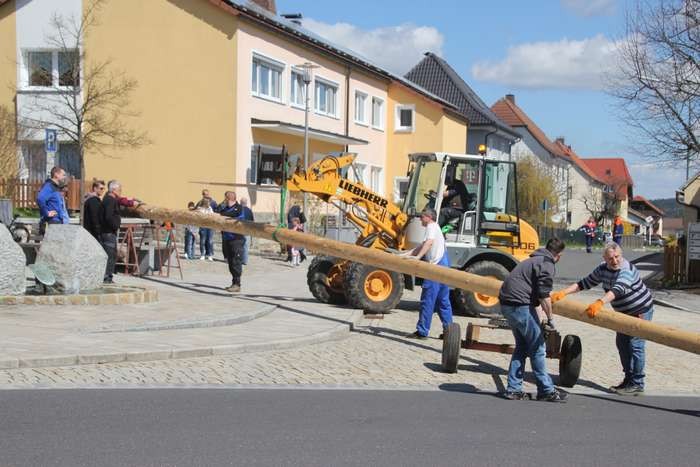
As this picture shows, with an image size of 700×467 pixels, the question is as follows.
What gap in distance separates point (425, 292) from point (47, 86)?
20524 mm

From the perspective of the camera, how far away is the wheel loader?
1541 cm

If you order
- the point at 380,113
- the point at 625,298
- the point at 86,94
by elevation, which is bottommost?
the point at 625,298

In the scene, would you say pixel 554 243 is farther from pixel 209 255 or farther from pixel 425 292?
pixel 209 255

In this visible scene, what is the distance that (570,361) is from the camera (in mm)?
9812

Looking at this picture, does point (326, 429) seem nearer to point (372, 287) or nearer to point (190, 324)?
point (190, 324)

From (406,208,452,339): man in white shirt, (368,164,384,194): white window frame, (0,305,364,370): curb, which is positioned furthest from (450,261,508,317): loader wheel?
(368,164,384,194): white window frame

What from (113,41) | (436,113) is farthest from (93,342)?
(436,113)

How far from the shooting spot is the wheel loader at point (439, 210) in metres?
15.4

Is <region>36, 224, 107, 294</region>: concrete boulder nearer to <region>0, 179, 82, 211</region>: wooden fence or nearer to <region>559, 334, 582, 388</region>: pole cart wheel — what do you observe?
<region>559, 334, 582, 388</region>: pole cart wheel

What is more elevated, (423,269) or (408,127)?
(408,127)

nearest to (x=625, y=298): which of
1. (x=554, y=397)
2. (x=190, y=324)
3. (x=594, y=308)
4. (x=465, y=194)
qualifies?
(x=594, y=308)

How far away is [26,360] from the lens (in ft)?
29.9

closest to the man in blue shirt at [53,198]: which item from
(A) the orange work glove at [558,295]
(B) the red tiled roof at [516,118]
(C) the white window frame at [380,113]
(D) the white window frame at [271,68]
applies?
(A) the orange work glove at [558,295]

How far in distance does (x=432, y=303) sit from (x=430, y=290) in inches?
7.4
